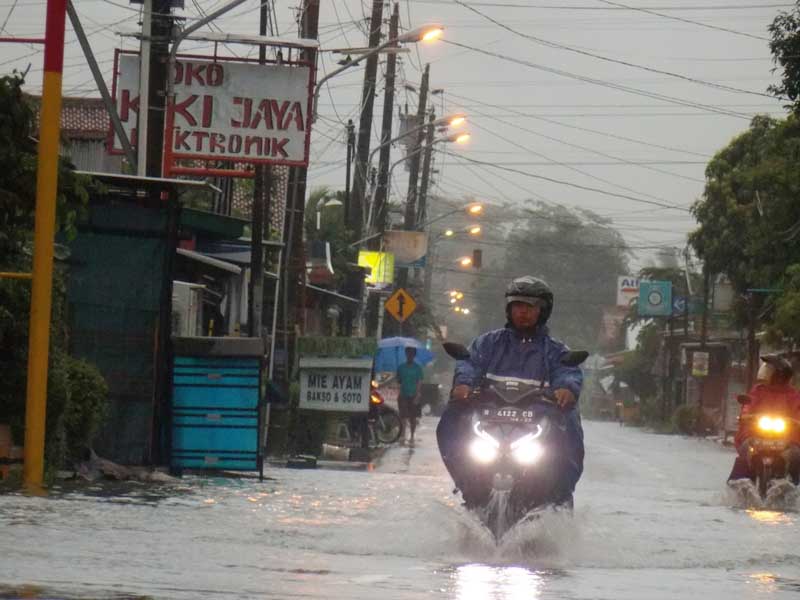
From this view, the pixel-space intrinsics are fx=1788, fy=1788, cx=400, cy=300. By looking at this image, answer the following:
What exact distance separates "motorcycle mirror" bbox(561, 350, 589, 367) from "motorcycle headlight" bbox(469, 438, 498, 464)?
2.39ft

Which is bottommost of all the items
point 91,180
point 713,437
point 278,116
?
point 713,437

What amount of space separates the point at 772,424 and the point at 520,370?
25.7 feet

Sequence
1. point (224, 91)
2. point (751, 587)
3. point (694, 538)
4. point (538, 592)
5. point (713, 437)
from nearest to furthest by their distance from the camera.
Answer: point (538, 592)
point (751, 587)
point (694, 538)
point (224, 91)
point (713, 437)

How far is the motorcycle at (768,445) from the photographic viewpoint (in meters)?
18.1

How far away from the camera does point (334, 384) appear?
29812 millimetres

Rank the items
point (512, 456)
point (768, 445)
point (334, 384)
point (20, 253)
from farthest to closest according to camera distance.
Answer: point (334, 384) → point (768, 445) → point (20, 253) → point (512, 456)

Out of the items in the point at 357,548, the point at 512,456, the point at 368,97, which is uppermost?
the point at 368,97

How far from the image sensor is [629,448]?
4228 cm

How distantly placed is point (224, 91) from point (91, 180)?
27.1 ft

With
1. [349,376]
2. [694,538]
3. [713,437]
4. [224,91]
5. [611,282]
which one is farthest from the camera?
[611,282]

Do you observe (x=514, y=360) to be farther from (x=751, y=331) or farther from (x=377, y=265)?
(x=751, y=331)

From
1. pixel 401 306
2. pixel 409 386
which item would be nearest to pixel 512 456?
pixel 409 386

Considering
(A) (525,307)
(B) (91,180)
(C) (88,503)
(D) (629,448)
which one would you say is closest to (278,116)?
(B) (91,180)

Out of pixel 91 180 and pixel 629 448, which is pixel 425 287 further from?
pixel 91 180
